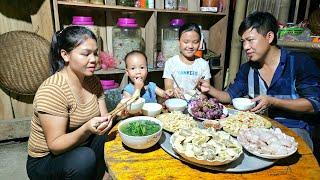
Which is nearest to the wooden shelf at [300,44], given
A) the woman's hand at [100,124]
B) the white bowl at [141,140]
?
the white bowl at [141,140]

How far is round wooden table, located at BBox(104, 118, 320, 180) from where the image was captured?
4.07ft

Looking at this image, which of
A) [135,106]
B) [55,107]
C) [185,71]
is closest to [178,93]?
[135,106]

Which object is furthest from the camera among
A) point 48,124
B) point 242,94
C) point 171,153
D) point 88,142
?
point 242,94

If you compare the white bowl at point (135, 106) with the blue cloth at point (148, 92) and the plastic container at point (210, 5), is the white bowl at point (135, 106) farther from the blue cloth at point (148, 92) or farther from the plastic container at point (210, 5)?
the plastic container at point (210, 5)

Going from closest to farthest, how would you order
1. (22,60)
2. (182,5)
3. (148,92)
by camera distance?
(148,92) < (22,60) < (182,5)

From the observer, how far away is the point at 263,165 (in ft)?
4.27

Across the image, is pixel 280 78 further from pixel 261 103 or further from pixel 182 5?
pixel 182 5

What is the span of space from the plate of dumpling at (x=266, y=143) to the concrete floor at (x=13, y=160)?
259cm

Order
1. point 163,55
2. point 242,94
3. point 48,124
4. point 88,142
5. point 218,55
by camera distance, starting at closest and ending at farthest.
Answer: point 48,124 < point 88,142 < point 242,94 < point 163,55 < point 218,55

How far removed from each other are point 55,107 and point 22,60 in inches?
69.2

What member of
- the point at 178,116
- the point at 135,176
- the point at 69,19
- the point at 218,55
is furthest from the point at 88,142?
the point at 218,55

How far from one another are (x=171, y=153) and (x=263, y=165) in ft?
1.65

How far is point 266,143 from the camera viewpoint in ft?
4.73

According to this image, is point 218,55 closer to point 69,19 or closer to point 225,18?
point 225,18
